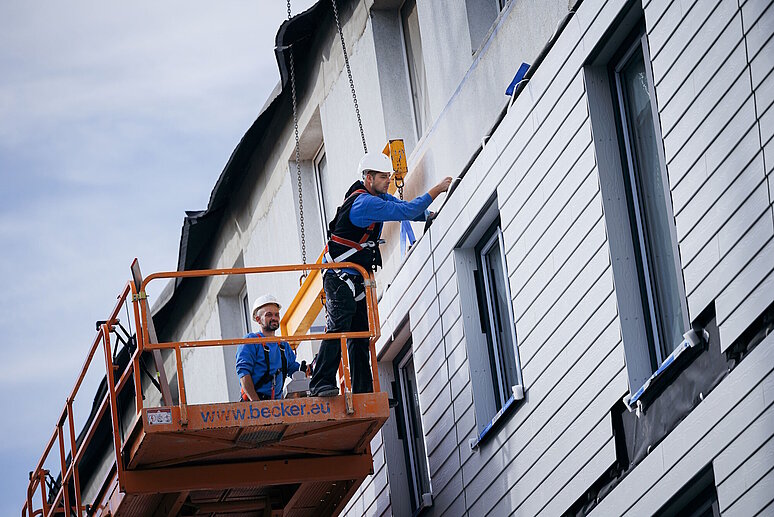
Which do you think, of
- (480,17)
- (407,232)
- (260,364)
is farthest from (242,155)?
(480,17)

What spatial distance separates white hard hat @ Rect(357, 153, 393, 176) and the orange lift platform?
46.7 inches

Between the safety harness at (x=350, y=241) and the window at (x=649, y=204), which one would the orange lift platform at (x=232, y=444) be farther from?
the window at (x=649, y=204)

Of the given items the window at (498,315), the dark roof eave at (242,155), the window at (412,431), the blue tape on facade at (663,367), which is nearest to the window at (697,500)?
the blue tape on facade at (663,367)

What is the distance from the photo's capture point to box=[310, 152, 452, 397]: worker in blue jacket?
1374 cm

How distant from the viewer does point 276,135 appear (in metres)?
20.4

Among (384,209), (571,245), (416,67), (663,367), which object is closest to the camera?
(663,367)

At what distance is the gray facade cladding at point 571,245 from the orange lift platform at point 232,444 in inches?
40.7

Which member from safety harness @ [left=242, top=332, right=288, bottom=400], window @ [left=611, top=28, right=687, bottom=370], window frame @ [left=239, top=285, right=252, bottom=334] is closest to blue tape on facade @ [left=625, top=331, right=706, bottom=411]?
window @ [left=611, top=28, right=687, bottom=370]

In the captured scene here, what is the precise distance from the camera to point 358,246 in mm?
14070

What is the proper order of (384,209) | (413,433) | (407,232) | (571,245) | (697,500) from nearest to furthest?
(697,500) → (571,245) → (384,209) → (407,232) → (413,433)

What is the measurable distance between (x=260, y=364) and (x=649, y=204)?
191 inches

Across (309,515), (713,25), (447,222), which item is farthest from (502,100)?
A: (309,515)

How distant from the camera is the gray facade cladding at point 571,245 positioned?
8695mm

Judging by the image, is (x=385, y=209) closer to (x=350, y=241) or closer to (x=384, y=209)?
(x=384, y=209)
